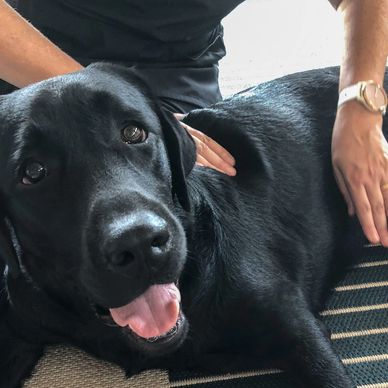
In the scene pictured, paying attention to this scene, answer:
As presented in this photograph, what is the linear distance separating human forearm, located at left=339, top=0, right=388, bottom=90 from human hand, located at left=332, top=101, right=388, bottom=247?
0.11m

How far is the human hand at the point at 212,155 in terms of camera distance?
4.75 feet

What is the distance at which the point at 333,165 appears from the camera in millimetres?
1617

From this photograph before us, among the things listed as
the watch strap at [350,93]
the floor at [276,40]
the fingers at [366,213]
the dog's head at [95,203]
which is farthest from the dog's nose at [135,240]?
the floor at [276,40]

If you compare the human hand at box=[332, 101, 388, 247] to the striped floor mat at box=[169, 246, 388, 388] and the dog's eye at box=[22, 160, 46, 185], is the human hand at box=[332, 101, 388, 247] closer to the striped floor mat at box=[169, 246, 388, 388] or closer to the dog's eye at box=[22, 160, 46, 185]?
the striped floor mat at box=[169, 246, 388, 388]

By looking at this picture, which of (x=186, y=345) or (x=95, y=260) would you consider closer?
(x=95, y=260)

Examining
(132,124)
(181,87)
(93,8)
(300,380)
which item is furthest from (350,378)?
(93,8)

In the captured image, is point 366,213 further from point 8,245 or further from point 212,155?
point 8,245

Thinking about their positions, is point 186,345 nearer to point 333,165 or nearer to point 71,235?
point 71,235

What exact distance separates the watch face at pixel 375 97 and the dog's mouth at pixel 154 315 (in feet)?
2.43

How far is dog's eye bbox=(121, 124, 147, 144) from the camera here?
117 centimetres

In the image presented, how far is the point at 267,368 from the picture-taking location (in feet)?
4.46

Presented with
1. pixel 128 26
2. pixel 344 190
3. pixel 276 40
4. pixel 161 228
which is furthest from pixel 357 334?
pixel 276 40

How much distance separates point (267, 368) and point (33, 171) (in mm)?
624

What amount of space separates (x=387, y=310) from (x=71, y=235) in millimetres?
755
